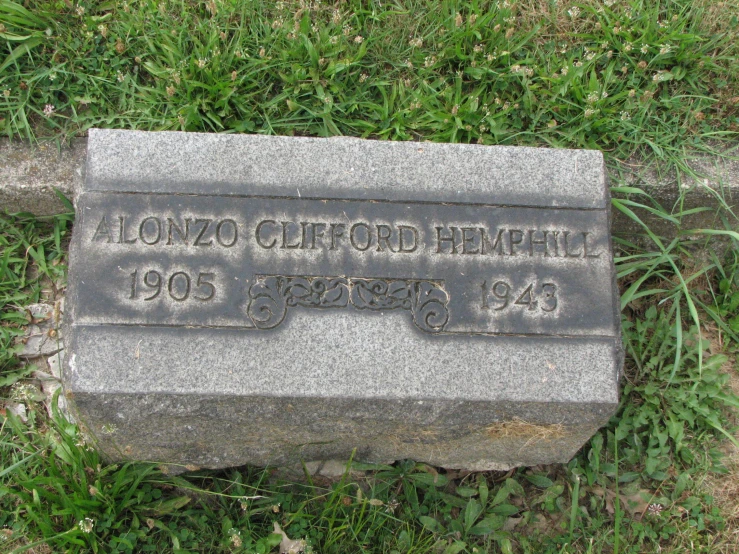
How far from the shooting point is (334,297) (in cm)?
232

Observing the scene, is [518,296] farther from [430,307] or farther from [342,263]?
[342,263]

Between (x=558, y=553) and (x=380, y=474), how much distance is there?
734mm

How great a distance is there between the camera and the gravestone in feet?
7.34

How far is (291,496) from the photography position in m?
2.57

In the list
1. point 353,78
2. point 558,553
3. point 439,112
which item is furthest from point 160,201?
point 558,553

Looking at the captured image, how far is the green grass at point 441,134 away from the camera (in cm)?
256

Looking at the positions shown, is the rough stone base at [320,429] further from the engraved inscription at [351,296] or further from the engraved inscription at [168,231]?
the engraved inscription at [168,231]

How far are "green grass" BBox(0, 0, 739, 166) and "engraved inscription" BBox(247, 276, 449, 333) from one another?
0.82 m

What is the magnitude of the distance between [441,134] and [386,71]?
39 cm

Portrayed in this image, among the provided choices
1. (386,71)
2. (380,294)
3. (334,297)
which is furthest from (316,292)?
(386,71)

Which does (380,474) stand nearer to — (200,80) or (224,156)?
(224,156)

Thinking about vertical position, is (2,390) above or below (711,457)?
above

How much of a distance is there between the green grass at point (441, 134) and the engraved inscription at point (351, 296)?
2.26 ft

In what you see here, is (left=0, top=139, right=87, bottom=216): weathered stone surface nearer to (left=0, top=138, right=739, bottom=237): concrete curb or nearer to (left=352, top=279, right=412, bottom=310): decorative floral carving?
(left=0, top=138, right=739, bottom=237): concrete curb
